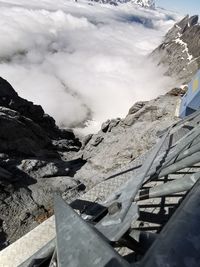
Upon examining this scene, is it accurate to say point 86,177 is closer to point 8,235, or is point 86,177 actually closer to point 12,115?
point 8,235

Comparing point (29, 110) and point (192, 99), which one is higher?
point (192, 99)

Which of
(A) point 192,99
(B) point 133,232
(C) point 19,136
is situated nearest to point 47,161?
(C) point 19,136

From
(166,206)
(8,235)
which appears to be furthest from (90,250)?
(8,235)

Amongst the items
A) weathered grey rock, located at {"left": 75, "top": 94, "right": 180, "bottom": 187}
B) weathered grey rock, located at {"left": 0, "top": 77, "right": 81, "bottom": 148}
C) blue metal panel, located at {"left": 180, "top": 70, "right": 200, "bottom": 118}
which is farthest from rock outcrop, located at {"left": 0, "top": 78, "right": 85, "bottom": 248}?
blue metal panel, located at {"left": 180, "top": 70, "right": 200, "bottom": 118}

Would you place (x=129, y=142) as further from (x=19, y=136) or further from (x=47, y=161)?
(x=19, y=136)

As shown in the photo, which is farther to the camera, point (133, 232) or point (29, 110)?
point (29, 110)

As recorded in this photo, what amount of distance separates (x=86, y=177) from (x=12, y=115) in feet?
32.8

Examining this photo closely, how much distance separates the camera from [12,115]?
A: 85.9 ft

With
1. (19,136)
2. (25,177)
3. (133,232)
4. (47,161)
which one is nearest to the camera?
(133,232)

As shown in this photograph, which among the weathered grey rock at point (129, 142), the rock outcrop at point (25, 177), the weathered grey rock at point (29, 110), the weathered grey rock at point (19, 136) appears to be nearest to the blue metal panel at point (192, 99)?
the weathered grey rock at point (129, 142)

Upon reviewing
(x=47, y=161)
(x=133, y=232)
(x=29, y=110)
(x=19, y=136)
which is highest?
(x=133, y=232)

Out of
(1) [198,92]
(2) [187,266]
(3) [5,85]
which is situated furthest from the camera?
(3) [5,85]

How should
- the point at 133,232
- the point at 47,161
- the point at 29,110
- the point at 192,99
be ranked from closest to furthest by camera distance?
the point at 133,232 < the point at 192,99 < the point at 47,161 < the point at 29,110

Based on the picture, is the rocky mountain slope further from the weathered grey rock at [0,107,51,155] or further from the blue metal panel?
the blue metal panel
